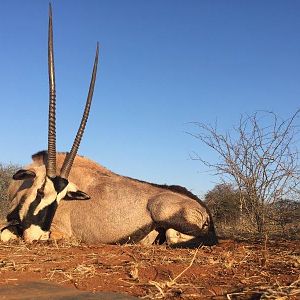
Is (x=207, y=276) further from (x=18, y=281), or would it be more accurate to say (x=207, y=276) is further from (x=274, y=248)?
(x=274, y=248)

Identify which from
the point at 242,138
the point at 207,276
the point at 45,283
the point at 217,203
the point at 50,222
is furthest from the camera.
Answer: the point at 217,203

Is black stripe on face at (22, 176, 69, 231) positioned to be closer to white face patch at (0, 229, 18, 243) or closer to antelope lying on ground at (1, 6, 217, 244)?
antelope lying on ground at (1, 6, 217, 244)

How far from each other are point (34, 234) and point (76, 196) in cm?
78

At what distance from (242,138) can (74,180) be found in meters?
2.66

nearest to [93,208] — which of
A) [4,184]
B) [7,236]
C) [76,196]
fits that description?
[76,196]

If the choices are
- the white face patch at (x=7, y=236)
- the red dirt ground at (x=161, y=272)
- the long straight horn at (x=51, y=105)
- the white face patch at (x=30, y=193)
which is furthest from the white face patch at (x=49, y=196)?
the red dirt ground at (x=161, y=272)

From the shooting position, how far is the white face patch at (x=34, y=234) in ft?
17.2

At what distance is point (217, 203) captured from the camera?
31.2 feet

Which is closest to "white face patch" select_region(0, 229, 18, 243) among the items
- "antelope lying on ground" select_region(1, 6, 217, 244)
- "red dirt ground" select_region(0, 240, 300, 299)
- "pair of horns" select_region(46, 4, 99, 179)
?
"antelope lying on ground" select_region(1, 6, 217, 244)

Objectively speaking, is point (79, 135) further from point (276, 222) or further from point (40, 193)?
point (276, 222)

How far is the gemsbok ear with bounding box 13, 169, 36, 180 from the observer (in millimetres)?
5719

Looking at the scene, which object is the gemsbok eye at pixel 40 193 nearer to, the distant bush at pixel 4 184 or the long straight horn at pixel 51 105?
the long straight horn at pixel 51 105

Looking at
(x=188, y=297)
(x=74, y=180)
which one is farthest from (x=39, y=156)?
(x=188, y=297)

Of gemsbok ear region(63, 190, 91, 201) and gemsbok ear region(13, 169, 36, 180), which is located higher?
gemsbok ear region(13, 169, 36, 180)
